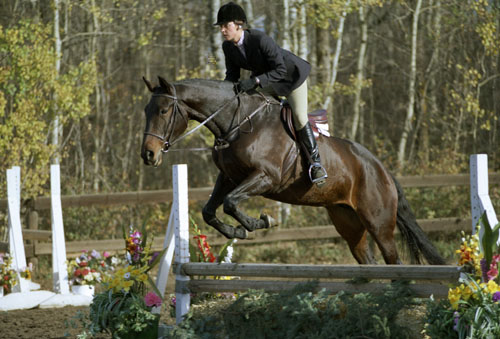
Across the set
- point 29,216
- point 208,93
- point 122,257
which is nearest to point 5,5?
point 29,216

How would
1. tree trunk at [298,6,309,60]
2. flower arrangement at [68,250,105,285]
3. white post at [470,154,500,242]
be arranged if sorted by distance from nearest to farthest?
white post at [470,154,500,242] < flower arrangement at [68,250,105,285] < tree trunk at [298,6,309,60]

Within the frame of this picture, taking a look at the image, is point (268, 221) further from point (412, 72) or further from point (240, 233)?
point (412, 72)

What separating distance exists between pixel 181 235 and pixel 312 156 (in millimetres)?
1161

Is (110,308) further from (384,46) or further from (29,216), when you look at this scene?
(384,46)

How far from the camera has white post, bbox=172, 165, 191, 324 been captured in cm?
453

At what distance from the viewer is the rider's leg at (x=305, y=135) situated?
4906 mm

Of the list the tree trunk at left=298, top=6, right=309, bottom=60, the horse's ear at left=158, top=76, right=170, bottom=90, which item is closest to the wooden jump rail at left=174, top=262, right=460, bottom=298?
the horse's ear at left=158, top=76, right=170, bottom=90

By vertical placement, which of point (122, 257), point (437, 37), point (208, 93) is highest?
point (437, 37)

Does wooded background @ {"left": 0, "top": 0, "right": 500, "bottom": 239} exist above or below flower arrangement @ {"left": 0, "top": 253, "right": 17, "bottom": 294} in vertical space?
above

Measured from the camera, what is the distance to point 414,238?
5570 millimetres

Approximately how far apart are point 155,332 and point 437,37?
12460 millimetres

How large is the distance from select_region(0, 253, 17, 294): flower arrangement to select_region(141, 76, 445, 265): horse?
346 cm

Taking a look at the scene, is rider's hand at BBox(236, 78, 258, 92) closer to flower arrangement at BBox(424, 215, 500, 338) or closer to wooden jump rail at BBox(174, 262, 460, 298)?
wooden jump rail at BBox(174, 262, 460, 298)

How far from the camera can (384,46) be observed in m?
20.4
